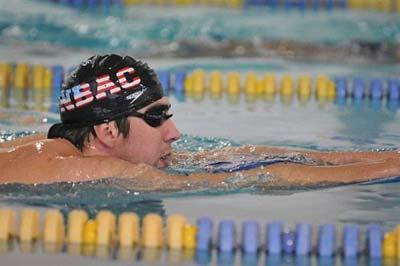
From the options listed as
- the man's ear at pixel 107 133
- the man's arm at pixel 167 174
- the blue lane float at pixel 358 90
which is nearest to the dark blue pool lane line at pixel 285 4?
the blue lane float at pixel 358 90

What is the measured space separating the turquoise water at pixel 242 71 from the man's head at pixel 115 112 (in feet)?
0.55

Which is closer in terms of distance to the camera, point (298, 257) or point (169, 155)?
point (298, 257)

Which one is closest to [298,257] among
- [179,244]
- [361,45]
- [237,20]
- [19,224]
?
[179,244]

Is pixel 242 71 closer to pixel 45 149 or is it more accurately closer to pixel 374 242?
pixel 45 149

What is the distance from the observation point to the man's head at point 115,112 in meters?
4.18

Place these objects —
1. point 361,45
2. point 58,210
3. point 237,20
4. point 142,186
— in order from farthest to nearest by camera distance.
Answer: point 237,20
point 361,45
point 142,186
point 58,210

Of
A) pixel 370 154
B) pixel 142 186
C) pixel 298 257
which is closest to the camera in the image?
pixel 298 257

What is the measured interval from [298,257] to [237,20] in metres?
6.87

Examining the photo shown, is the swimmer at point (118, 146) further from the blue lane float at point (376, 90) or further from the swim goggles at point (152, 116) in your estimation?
the blue lane float at point (376, 90)

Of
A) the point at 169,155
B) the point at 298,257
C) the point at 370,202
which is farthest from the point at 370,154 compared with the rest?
the point at 298,257

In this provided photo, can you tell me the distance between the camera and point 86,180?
13.6 ft

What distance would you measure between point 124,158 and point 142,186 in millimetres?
138

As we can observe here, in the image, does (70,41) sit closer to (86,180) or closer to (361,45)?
(361,45)

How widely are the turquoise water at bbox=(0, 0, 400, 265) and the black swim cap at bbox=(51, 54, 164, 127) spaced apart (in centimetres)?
28
